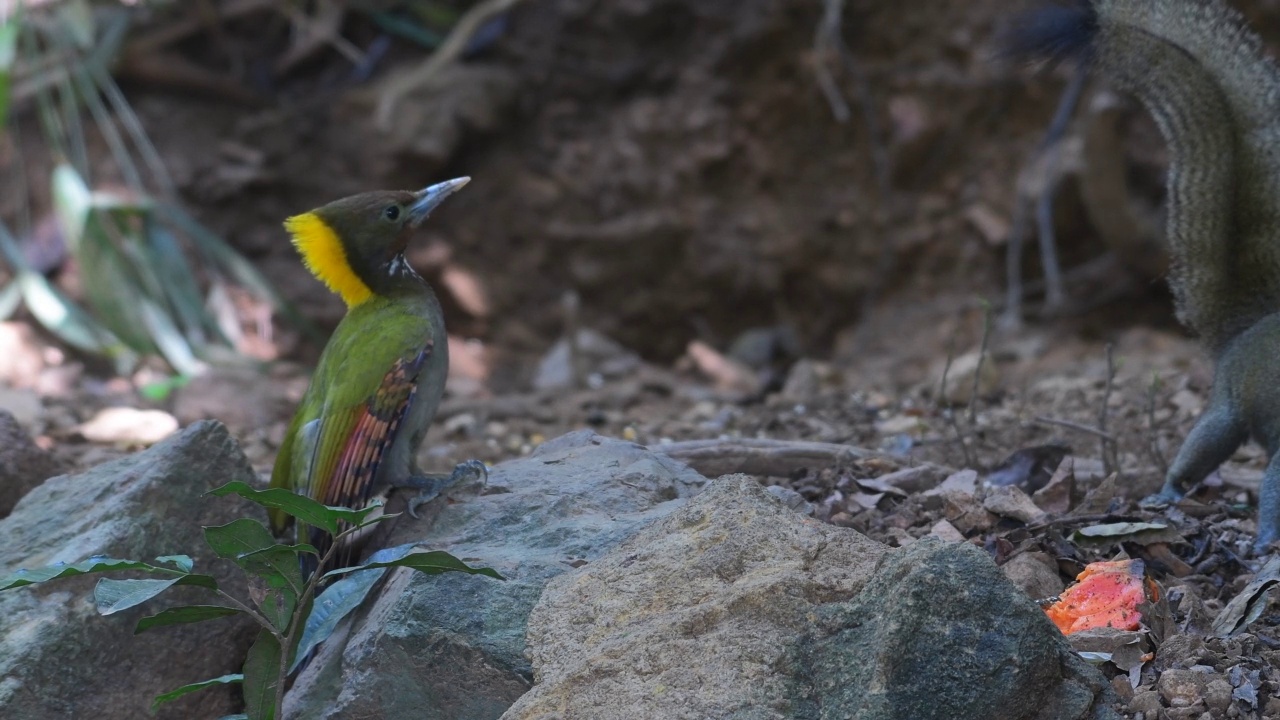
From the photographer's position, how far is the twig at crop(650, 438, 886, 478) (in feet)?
13.5

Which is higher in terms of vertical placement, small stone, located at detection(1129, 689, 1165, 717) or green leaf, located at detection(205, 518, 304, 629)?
green leaf, located at detection(205, 518, 304, 629)

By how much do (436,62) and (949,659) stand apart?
598 cm

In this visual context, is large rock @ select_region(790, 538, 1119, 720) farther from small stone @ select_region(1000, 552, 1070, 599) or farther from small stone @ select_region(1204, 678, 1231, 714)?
small stone @ select_region(1000, 552, 1070, 599)

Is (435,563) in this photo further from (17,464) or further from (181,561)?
(17,464)

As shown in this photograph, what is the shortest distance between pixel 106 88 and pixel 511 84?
2.25 meters

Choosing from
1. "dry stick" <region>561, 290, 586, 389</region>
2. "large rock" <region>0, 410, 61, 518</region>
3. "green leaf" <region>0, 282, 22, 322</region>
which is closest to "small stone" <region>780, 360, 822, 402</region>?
"dry stick" <region>561, 290, 586, 389</region>

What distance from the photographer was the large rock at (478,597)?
9.02 ft

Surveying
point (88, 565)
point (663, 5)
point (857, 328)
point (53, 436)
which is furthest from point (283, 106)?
point (88, 565)

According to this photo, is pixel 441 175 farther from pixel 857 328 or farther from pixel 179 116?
pixel 857 328

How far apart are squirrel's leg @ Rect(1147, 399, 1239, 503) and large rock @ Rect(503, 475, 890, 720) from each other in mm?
1533

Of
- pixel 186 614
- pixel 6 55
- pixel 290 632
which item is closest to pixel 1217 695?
pixel 290 632

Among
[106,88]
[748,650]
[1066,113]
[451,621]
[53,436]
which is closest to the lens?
[748,650]

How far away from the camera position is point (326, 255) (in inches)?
150

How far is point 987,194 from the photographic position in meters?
7.81
